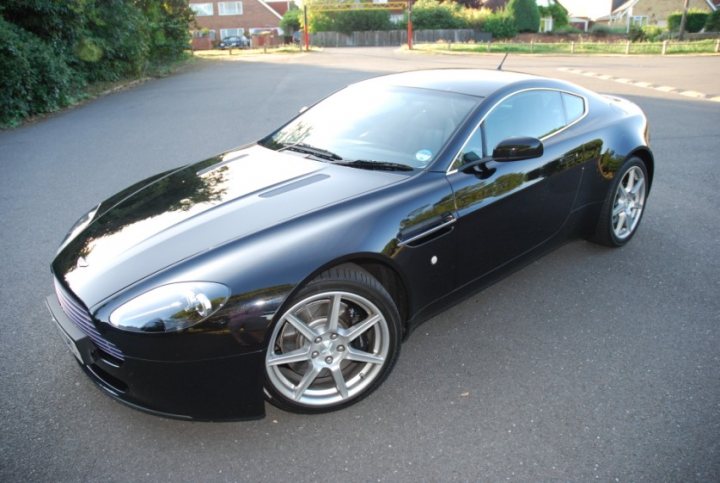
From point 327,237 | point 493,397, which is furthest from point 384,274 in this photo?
point 493,397

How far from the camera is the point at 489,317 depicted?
141 inches

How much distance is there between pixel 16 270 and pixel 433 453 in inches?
142

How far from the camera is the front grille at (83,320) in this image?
238 cm

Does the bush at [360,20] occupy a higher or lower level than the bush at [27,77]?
higher

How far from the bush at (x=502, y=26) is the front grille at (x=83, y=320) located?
4654 centimetres

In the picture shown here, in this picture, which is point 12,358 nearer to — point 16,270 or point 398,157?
point 16,270

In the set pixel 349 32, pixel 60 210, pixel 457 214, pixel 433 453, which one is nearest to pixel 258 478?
pixel 433 453

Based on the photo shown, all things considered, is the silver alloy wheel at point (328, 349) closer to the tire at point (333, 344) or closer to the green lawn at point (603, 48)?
the tire at point (333, 344)

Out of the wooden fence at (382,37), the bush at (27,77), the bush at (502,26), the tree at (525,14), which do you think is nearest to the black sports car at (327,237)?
the bush at (27,77)

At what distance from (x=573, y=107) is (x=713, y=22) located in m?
50.1

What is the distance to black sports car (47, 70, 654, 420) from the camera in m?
2.37

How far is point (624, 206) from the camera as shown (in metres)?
4.45

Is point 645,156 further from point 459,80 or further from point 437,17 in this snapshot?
point 437,17

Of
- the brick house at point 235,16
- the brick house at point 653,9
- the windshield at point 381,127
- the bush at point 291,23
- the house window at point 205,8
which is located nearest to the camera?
the windshield at point 381,127
